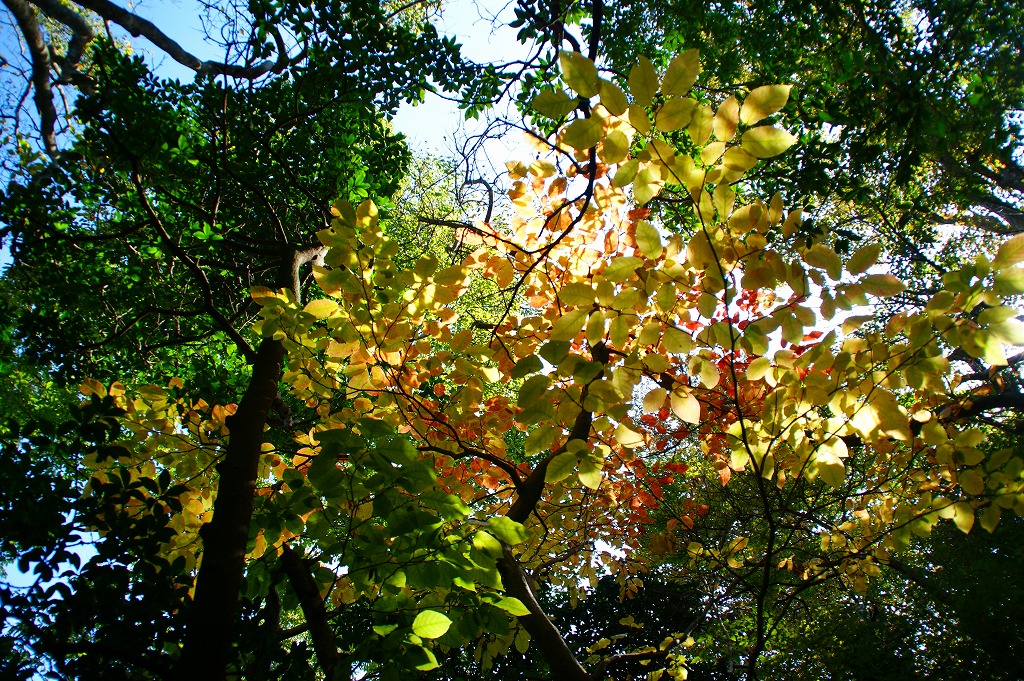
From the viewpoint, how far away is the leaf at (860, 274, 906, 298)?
160 cm

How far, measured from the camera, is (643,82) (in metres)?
1.18

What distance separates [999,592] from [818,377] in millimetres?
4156

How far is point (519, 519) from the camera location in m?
2.77

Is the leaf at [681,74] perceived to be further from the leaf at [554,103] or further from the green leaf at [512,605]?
the green leaf at [512,605]

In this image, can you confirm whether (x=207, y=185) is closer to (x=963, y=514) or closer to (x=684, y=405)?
(x=684, y=405)

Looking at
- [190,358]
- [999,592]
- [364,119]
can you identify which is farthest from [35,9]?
[999,592]

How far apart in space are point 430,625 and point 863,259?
5.19 ft

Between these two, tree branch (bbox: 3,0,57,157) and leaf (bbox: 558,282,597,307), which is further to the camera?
tree branch (bbox: 3,0,57,157)

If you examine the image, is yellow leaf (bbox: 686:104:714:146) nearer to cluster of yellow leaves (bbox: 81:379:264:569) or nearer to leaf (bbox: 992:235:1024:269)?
leaf (bbox: 992:235:1024:269)

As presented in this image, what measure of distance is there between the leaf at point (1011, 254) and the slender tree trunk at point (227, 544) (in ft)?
8.79

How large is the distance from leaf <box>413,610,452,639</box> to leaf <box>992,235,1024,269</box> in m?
1.73

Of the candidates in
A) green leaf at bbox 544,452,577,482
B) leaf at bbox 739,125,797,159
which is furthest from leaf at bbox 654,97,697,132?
green leaf at bbox 544,452,577,482

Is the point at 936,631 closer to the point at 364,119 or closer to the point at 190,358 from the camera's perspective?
the point at 364,119

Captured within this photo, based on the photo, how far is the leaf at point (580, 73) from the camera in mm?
1186
